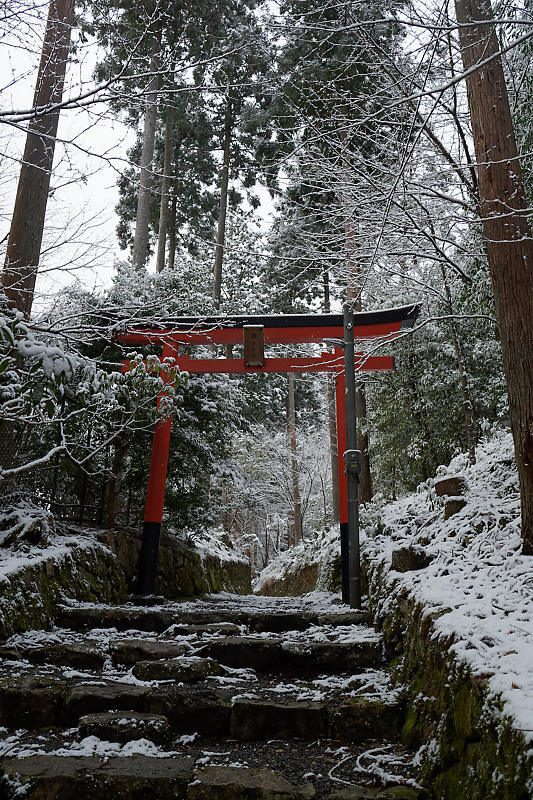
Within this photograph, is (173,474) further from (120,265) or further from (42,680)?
(42,680)

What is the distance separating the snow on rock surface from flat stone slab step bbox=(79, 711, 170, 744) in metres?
1.38

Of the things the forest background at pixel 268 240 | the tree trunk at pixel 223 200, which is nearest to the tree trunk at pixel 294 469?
the forest background at pixel 268 240

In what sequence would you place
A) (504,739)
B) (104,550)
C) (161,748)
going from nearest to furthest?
(504,739), (161,748), (104,550)

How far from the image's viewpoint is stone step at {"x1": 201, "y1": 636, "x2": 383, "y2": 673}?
10.8 ft

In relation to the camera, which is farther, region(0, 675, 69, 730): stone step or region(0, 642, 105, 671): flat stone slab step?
region(0, 642, 105, 671): flat stone slab step

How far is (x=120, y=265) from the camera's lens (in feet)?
29.5

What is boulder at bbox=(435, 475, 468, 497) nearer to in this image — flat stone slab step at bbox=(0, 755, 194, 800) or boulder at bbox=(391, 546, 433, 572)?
boulder at bbox=(391, 546, 433, 572)

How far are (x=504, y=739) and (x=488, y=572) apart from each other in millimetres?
1358

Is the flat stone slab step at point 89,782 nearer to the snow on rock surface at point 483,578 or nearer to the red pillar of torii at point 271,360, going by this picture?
the snow on rock surface at point 483,578

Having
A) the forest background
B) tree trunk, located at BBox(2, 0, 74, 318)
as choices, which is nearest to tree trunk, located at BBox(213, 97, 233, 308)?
the forest background

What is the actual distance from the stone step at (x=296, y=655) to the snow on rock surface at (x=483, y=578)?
15.7 inches

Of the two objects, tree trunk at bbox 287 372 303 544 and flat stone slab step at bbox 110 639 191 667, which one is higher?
tree trunk at bbox 287 372 303 544

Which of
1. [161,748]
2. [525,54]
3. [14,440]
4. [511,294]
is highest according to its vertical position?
[525,54]

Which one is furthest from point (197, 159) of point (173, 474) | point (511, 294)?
point (511, 294)
